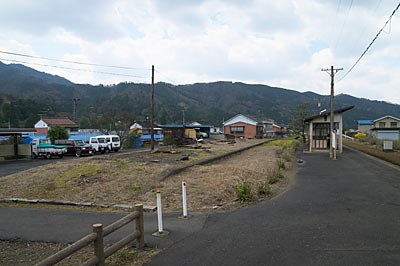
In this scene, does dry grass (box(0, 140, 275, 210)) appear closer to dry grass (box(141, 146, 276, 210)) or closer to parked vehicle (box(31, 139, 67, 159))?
dry grass (box(141, 146, 276, 210))

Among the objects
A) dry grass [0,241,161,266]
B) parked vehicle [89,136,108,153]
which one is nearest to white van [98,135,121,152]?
parked vehicle [89,136,108,153]

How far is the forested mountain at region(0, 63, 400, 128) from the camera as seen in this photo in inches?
2861

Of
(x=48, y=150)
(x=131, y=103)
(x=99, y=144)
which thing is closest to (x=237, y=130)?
(x=99, y=144)

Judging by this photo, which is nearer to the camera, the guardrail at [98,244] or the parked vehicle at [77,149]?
the guardrail at [98,244]

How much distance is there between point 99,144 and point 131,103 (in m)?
82.0

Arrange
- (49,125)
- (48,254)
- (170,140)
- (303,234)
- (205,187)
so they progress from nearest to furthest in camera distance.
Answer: (48,254), (303,234), (205,187), (170,140), (49,125)

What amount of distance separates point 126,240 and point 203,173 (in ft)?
26.8

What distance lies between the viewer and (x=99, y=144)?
2872 cm

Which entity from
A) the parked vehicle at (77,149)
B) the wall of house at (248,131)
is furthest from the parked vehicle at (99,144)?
the wall of house at (248,131)

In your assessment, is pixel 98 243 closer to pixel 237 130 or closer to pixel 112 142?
pixel 112 142

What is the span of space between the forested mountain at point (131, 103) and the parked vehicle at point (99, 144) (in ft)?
58.1

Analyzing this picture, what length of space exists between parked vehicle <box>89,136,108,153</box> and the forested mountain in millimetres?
17719

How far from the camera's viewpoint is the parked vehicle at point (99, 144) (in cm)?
2862

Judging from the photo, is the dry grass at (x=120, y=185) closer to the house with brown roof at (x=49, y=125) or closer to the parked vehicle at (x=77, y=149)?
the parked vehicle at (x=77, y=149)
